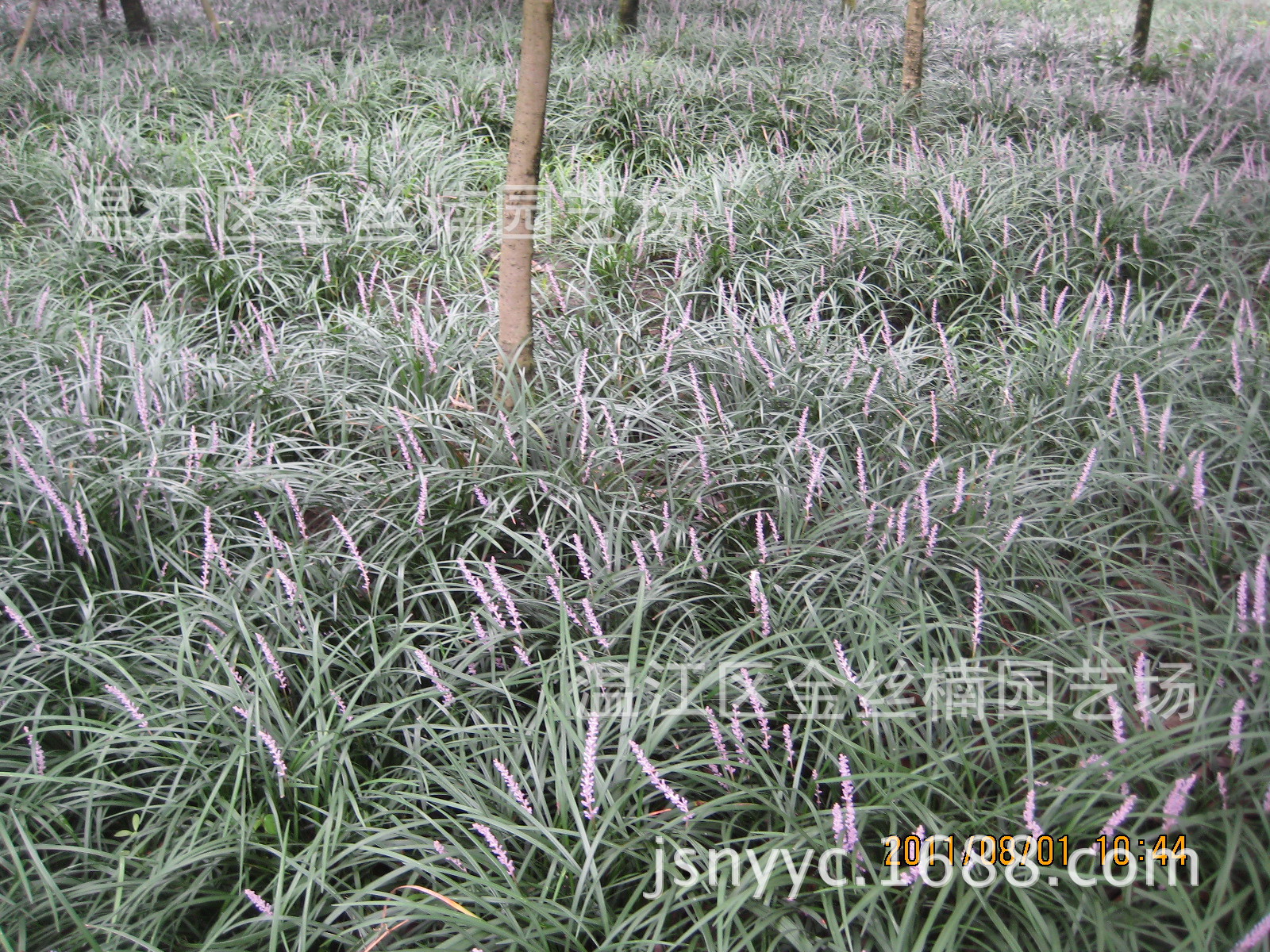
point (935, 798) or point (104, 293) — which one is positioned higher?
point (104, 293)

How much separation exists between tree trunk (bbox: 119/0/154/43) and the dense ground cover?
457 cm

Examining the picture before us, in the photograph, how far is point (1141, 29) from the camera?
7.89m

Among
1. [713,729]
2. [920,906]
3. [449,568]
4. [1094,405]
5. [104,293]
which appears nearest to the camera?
[920,906]

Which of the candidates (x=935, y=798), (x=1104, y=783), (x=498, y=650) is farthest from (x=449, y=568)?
(x=1104, y=783)

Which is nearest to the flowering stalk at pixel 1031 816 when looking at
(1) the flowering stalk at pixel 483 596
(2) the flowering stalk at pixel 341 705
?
(1) the flowering stalk at pixel 483 596

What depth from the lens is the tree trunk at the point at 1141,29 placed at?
25.5 ft

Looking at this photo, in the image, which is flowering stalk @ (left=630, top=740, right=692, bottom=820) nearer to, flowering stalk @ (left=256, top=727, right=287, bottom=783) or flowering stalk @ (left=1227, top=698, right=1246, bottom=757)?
flowering stalk @ (left=256, top=727, right=287, bottom=783)

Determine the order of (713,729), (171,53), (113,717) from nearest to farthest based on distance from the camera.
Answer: (713,729) < (113,717) < (171,53)

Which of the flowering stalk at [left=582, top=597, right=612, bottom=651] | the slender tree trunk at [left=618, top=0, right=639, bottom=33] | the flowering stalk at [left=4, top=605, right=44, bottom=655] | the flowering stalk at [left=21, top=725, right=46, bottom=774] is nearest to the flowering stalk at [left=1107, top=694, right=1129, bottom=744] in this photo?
the flowering stalk at [left=582, top=597, right=612, bottom=651]

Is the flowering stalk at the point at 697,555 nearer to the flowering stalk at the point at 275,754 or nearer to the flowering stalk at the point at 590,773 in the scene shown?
the flowering stalk at the point at 590,773

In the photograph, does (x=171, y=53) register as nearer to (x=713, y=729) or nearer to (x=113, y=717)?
(x=113, y=717)

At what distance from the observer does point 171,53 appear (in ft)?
23.6

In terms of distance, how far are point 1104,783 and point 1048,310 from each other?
292 cm

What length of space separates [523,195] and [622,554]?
1.38 metres
